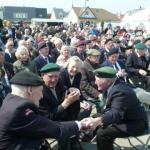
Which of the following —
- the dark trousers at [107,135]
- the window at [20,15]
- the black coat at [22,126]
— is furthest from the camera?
the window at [20,15]

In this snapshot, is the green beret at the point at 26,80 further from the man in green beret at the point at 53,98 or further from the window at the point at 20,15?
the window at the point at 20,15

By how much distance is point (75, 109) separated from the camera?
6012mm

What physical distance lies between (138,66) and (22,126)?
7043 mm

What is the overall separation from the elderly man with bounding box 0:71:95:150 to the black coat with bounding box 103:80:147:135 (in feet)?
4.52

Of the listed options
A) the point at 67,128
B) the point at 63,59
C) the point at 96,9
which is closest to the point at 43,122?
the point at 67,128

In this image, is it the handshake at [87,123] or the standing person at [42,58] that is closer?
the handshake at [87,123]

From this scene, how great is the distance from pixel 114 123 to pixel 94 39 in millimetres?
8307

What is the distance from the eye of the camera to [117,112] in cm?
496

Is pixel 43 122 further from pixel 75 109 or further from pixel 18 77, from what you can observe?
pixel 75 109

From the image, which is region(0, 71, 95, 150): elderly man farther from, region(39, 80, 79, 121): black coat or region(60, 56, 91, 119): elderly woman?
region(60, 56, 91, 119): elderly woman

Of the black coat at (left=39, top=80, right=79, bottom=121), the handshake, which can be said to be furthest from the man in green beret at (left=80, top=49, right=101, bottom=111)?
the handshake

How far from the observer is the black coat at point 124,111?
4949 millimetres

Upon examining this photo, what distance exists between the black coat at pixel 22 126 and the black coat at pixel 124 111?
1.45m

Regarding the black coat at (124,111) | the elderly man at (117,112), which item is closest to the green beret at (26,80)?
the elderly man at (117,112)
